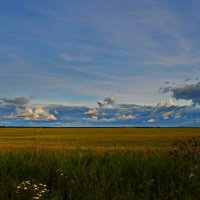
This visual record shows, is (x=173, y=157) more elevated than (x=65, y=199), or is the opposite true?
(x=173, y=157)

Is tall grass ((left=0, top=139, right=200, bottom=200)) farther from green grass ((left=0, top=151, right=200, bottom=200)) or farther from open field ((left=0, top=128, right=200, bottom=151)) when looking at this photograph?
open field ((left=0, top=128, right=200, bottom=151))

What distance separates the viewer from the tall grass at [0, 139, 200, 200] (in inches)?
364

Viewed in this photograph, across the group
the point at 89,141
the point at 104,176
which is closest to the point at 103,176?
the point at 104,176

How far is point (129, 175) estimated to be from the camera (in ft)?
33.7

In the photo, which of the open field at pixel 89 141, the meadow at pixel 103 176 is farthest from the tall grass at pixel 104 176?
the open field at pixel 89 141

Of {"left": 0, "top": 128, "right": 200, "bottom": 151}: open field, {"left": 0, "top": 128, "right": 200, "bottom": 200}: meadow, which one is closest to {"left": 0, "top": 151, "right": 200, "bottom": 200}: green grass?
{"left": 0, "top": 128, "right": 200, "bottom": 200}: meadow

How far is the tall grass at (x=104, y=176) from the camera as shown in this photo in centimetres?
924

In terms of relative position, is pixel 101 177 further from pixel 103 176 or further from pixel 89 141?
pixel 89 141

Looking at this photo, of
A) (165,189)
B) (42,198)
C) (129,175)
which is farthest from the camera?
(129,175)

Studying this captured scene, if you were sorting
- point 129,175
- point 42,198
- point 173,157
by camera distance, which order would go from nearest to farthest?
point 42,198 < point 129,175 < point 173,157

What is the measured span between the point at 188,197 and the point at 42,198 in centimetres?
309

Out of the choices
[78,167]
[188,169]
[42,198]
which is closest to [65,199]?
[42,198]

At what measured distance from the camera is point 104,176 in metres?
9.81

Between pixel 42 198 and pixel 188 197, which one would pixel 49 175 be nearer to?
pixel 42 198
